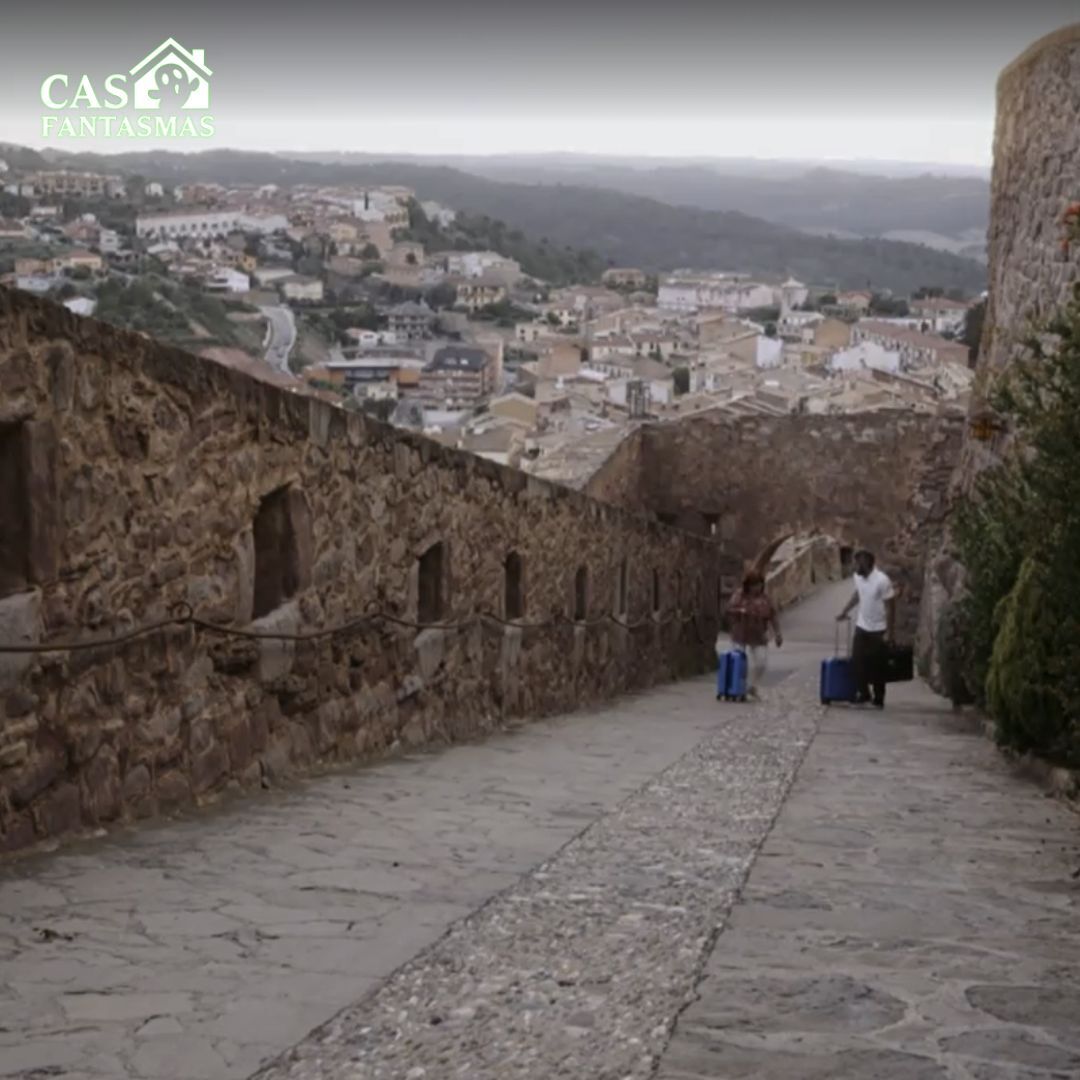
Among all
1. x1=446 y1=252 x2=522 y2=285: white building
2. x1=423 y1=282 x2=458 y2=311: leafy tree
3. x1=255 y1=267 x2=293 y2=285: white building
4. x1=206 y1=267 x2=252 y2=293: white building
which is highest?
x1=206 y1=267 x2=252 y2=293: white building

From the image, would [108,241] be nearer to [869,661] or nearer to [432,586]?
[869,661]

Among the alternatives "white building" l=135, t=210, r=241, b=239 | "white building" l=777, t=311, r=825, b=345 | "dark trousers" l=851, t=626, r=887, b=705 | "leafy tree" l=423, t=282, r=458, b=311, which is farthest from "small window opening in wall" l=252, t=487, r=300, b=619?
"white building" l=777, t=311, r=825, b=345

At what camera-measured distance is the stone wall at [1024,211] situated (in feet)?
52.4

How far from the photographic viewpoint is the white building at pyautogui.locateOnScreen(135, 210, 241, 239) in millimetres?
54000

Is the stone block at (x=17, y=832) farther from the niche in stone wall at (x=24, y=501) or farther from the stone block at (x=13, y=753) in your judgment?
the niche in stone wall at (x=24, y=501)

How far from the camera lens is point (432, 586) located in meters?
10.2

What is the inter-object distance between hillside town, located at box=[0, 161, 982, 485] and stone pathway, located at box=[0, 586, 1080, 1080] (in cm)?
229

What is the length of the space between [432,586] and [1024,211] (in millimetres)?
10284

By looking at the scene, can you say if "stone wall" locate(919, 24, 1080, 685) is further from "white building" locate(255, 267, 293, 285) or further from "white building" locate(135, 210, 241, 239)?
"white building" locate(255, 267, 293, 285)

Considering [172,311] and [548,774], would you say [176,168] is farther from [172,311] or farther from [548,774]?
[548,774]

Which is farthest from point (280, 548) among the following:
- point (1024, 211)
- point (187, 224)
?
point (187, 224)

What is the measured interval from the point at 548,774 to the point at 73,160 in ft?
186

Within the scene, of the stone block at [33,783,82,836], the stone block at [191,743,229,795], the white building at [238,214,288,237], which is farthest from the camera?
the white building at [238,214,288,237]

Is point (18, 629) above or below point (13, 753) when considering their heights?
above
